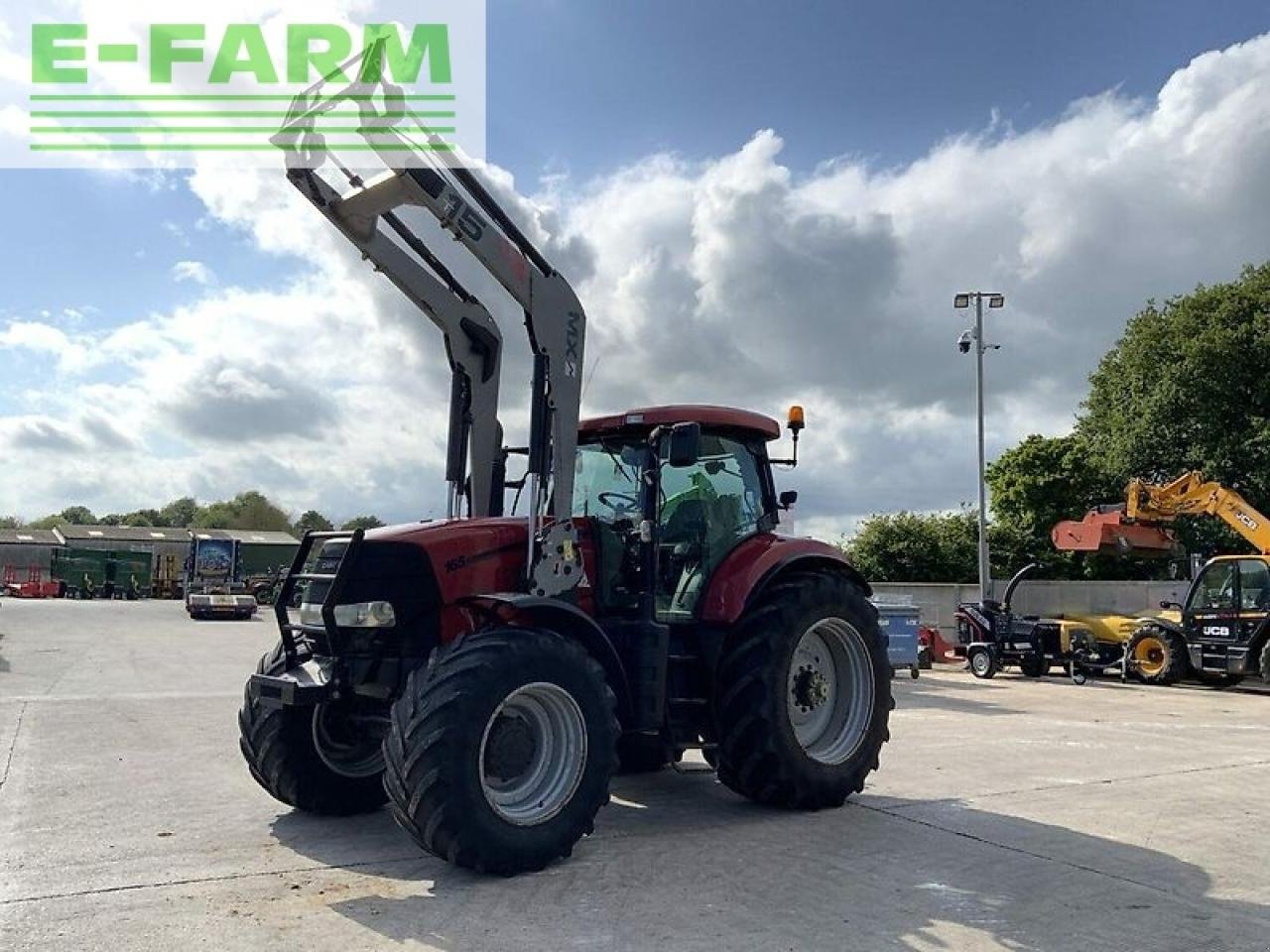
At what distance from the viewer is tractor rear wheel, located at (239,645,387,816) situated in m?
6.38

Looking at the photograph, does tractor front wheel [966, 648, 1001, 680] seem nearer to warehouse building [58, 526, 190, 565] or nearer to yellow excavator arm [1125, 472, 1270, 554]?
yellow excavator arm [1125, 472, 1270, 554]

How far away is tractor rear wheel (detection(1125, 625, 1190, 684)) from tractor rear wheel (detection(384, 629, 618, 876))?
15.6 metres

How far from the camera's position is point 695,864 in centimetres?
562

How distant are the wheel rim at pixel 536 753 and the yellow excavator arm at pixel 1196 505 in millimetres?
17689

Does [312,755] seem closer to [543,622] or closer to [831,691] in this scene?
[543,622]

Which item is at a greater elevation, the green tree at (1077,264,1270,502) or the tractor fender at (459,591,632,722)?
the green tree at (1077,264,1270,502)

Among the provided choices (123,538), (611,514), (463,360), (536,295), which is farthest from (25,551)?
(536,295)

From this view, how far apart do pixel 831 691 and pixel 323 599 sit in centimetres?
353

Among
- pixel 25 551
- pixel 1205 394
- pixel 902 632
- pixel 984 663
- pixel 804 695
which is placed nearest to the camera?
pixel 804 695

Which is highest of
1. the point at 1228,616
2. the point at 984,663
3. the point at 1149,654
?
the point at 1228,616

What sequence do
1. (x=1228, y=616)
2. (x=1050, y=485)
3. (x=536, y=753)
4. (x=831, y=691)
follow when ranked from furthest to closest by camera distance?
(x=1050, y=485) < (x=1228, y=616) < (x=831, y=691) < (x=536, y=753)

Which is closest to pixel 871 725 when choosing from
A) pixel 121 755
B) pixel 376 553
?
pixel 376 553

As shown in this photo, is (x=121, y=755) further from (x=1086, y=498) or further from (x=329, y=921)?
(x=1086, y=498)


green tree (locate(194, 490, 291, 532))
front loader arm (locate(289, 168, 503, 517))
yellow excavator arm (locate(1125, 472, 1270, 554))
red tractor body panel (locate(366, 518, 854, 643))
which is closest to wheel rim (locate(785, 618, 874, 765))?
red tractor body panel (locate(366, 518, 854, 643))
